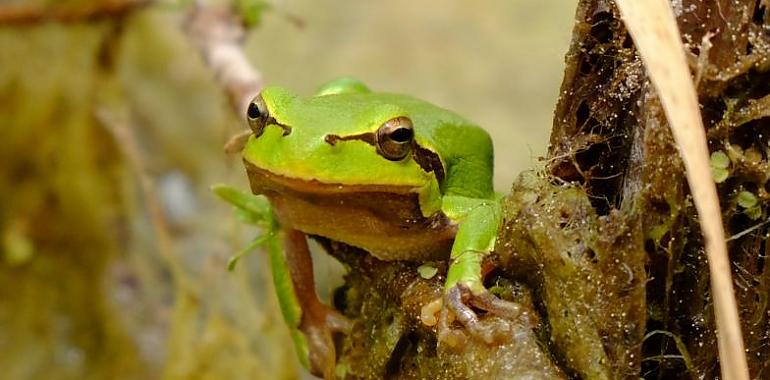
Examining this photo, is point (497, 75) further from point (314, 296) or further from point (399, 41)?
point (314, 296)

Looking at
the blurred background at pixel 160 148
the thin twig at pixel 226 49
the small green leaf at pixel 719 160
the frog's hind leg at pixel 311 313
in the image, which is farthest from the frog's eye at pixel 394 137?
the blurred background at pixel 160 148

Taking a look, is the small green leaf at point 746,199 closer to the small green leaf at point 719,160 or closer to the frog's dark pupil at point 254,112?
the small green leaf at point 719,160

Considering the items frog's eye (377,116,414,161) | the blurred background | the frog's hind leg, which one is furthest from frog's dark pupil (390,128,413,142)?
the blurred background

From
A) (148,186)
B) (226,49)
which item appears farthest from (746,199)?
(148,186)

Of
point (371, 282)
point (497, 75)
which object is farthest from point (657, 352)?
point (497, 75)

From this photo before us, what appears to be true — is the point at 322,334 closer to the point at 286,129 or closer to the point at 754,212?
the point at 286,129

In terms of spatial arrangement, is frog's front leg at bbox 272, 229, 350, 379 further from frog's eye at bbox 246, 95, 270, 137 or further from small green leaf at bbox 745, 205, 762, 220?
small green leaf at bbox 745, 205, 762, 220

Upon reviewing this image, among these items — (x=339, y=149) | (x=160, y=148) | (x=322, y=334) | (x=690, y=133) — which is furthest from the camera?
(x=160, y=148)

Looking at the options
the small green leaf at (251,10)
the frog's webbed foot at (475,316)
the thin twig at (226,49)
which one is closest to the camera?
the frog's webbed foot at (475,316)
